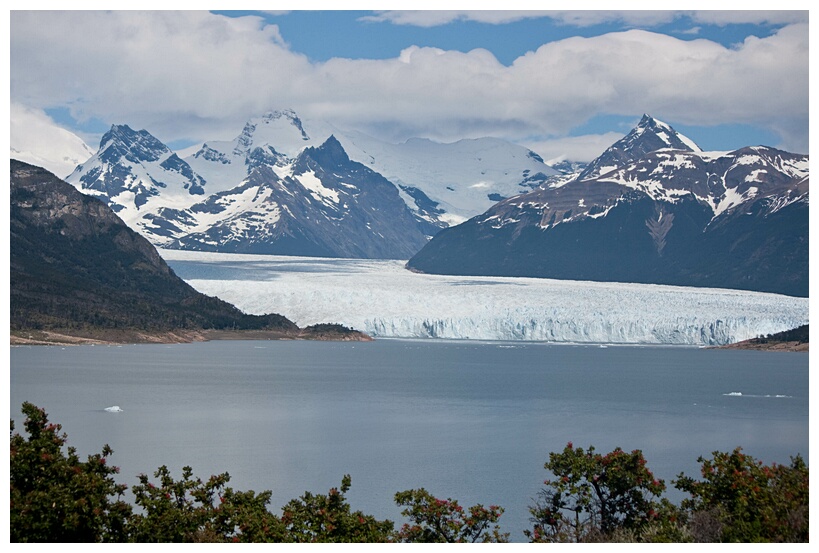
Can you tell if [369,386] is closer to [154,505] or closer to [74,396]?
[74,396]

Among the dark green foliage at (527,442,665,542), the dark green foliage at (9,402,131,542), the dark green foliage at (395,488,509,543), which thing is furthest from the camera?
the dark green foliage at (527,442,665,542)

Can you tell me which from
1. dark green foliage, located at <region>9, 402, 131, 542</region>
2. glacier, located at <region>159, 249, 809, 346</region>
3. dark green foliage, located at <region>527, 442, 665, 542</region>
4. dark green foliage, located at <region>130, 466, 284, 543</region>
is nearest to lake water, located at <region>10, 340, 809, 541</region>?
Answer: dark green foliage, located at <region>527, 442, 665, 542</region>

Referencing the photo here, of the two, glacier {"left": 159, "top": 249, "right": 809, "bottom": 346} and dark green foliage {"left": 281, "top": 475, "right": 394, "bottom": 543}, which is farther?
glacier {"left": 159, "top": 249, "right": 809, "bottom": 346}

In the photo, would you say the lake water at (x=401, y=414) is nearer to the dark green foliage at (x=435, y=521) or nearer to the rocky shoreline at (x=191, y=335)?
the dark green foliage at (x=435, y=521)

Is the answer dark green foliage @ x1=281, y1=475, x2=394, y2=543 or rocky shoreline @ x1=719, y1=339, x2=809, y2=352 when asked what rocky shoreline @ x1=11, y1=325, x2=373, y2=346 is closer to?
rocky shoreline @ x1=719, y1=339, x2=809, y2=352

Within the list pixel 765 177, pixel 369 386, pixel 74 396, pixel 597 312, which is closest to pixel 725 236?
pixel 765 177

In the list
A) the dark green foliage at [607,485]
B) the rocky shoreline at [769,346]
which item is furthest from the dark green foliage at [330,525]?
the rocky shoreline at [769,346]
